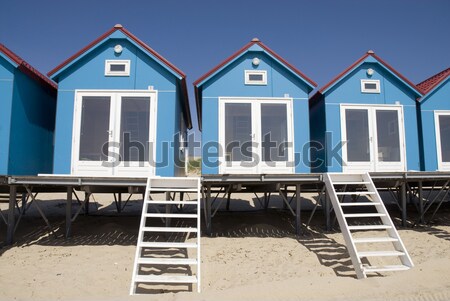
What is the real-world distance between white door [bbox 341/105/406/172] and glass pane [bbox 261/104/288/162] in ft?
5.57

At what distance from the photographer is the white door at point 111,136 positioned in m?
7.86

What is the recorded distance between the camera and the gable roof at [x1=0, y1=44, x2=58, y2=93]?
7.41 metres

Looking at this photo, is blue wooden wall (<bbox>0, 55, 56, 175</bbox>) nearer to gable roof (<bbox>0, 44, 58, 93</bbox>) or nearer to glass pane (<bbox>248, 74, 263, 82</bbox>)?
gable roof (<bbox>0, 44, 58, 93</bbox>)

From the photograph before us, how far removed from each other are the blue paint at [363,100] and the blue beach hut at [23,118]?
7.81 metres

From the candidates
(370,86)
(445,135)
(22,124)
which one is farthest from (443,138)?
(22,124)

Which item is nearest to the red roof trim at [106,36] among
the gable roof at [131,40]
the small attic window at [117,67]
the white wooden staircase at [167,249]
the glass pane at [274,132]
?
the gable roof at [131,40]

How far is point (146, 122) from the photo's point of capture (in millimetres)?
8102

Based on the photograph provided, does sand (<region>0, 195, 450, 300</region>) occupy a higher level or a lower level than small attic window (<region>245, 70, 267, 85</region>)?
lower

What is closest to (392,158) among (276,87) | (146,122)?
(276,87)

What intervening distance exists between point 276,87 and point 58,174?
5.98 m

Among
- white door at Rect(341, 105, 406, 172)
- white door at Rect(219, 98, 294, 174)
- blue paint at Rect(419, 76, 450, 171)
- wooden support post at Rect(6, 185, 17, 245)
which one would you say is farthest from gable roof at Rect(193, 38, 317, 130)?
wooden support post at Rect(6, 185, 17, 245)

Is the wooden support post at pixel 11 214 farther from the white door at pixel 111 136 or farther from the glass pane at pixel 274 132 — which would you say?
the glass pane at pixel 274 132

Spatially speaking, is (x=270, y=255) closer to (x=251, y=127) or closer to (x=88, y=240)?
(x=251, y=127)

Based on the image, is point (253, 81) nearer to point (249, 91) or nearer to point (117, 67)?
point (249, 91)
